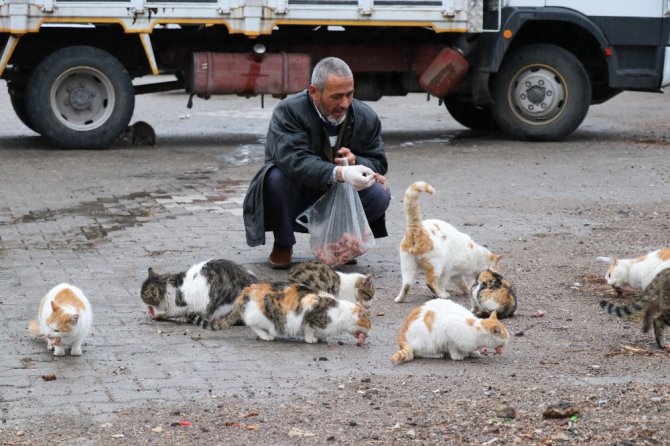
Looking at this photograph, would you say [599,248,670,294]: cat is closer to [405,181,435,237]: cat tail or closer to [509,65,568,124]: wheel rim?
[405,181,435,237]: cat tail

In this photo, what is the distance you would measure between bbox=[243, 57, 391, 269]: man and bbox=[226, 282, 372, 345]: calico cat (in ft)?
4.22

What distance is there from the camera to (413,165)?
44.0 feet

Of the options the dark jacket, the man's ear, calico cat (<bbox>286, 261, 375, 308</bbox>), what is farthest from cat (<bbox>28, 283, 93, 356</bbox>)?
the man's ear

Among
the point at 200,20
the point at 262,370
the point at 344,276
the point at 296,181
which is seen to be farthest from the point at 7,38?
the point at 262,370

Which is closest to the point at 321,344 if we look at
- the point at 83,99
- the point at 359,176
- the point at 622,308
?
the point at 359,176

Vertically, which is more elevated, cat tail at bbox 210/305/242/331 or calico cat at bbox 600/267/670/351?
calico cat at bbox 600/267/670/351

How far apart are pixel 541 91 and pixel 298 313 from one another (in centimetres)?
912

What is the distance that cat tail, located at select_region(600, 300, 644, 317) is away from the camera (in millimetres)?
6482

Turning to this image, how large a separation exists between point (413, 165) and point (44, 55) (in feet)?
14.9

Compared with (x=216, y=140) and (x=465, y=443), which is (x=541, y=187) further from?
(x=465, y=443)

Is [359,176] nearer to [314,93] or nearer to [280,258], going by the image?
[314,93]

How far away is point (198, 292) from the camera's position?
6.71 m

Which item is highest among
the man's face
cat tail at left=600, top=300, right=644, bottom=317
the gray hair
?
the gray hair

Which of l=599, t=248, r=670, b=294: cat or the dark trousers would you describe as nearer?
l=599, t=248, r=670, b=294: cat
